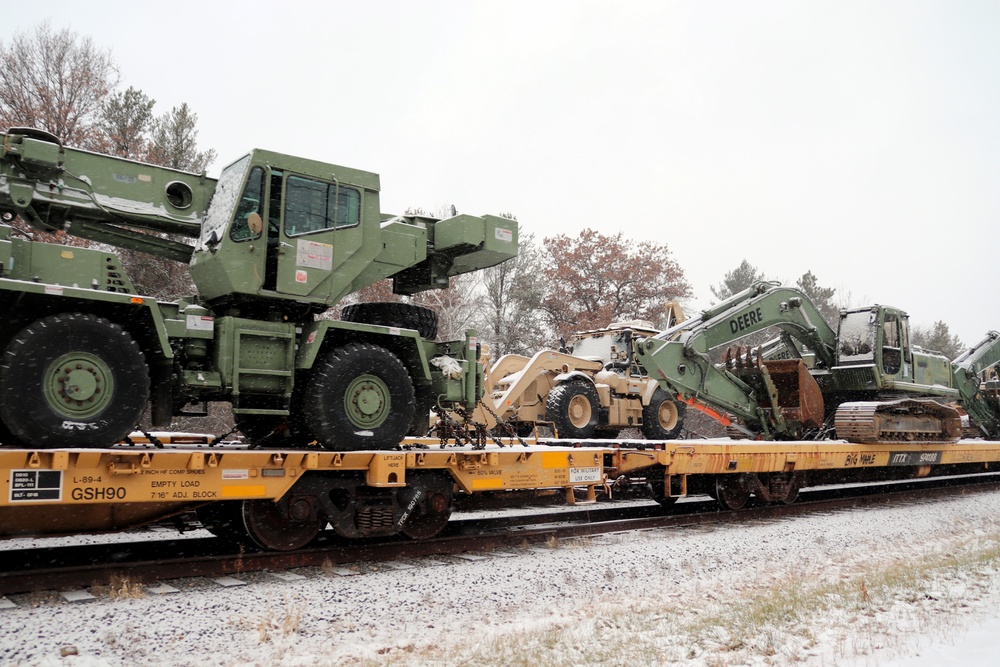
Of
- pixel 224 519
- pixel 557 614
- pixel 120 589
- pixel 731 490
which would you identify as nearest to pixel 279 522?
pixel 224 519

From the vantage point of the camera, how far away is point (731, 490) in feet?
36.7

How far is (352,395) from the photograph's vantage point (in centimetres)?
724

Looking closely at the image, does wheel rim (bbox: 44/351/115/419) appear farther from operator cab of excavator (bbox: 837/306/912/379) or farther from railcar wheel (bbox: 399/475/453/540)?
operator cab of excavator (bbox: 837/306/912/379)

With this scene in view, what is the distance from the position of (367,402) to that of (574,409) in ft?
30.3

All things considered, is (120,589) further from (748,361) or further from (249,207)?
(748,361)

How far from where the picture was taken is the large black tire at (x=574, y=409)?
1567 cm

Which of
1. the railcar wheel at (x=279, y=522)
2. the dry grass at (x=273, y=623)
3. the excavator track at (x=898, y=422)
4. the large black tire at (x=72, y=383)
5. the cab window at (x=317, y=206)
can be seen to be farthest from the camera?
the excavator track at (x=898, y=422)

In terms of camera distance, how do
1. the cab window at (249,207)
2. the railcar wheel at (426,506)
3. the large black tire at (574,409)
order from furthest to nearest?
the large black tire at (574,409), the railcar wheel at (426,506), the cab window at (249,207)

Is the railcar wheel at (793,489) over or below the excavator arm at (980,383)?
below

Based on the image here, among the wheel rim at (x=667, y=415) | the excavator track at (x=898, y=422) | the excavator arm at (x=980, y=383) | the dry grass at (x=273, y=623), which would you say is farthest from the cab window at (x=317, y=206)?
the excavator arm at (x=980, y=383)

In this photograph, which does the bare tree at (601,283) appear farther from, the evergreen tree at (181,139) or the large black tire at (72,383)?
the large black tire at (72,383)

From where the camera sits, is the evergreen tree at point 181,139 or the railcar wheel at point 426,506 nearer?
the railcar wheel at point 426,506

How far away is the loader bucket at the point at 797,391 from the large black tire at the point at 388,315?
7.24 metres

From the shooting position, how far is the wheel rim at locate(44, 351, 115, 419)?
5.69m
